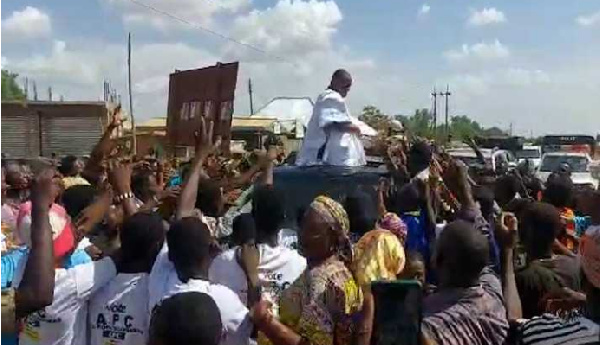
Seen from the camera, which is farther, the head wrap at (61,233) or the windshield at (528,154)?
the windshield at (528,154)

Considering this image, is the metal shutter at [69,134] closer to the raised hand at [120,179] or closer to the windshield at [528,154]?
the windshield at [528,154]

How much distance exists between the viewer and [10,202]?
6.54 m

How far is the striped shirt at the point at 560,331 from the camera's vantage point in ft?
9.94

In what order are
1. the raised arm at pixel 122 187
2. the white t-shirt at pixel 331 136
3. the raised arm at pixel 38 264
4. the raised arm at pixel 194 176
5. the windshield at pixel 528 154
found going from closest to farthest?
1. the raised arm at pixel 38 264
2. the raised arm at pixel 194 176
3. the raised arm at pixel 122 187
4. the white t-shirt at pixel 331 136
5. the windshield at pixel 528 154

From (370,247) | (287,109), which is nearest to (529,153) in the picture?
(287,109)

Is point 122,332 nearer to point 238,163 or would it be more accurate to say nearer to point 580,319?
point 580,319

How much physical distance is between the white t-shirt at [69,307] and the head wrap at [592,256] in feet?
6.38

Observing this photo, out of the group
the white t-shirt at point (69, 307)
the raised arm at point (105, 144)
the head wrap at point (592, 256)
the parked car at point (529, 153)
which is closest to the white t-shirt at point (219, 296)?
the white t-shirt at point (69, 307)

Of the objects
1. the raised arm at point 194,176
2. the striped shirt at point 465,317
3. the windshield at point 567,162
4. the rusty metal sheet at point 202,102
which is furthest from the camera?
the windshield at point 567,162

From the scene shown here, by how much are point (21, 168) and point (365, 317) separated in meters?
3.77

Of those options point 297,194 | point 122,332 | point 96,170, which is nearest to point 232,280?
point 122,332

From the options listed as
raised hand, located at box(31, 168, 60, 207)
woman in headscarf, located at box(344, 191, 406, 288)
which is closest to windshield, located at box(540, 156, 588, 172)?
woman in headscarf, located at box(344, 191, 406, 288)

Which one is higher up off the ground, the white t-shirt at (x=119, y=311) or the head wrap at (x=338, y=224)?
the head wrap at (x=338, y=224)

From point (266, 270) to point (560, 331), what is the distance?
5.27 ft
